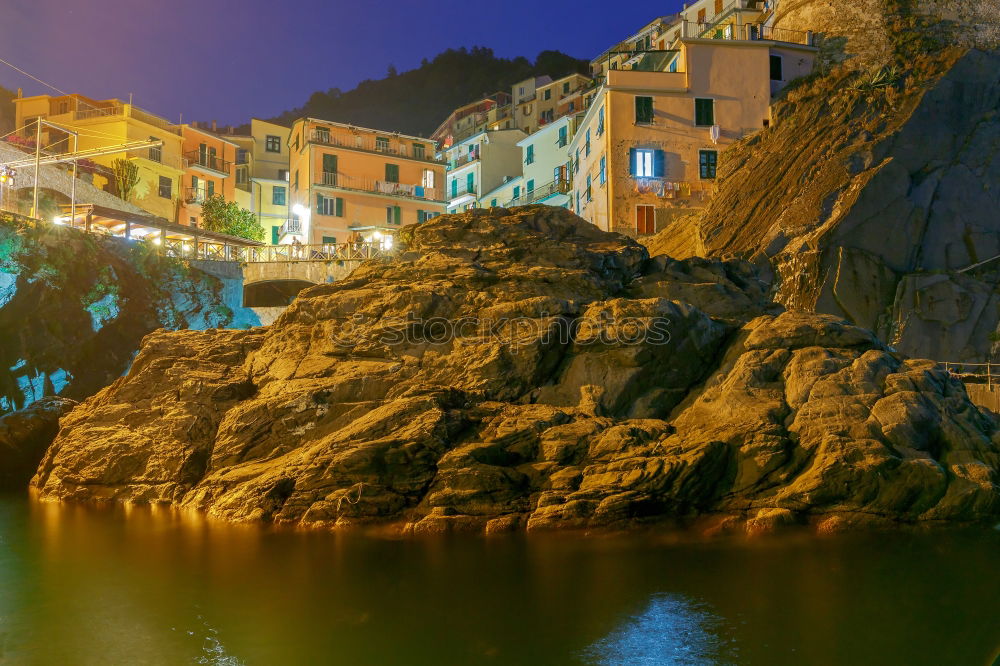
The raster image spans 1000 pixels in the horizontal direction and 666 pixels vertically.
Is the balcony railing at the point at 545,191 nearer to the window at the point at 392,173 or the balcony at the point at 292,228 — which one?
the window at the point at 392,173

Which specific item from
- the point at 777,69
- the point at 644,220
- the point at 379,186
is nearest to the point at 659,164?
the point at 644,220

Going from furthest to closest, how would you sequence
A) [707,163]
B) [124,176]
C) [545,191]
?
[545,191], [124,176], [707,163]

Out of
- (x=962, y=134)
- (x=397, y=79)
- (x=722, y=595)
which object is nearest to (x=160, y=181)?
(x=962, y=134)

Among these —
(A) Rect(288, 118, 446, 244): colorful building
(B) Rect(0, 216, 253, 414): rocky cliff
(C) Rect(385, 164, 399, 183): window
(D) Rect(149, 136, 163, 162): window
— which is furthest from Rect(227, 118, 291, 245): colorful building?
(B) Rect(0, 216, 253, 414): rocky cliff

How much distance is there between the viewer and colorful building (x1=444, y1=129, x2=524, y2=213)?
225ft

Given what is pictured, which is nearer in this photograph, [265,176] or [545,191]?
[545,191]

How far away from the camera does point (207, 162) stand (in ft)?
208

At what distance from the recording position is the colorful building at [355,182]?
5588cm

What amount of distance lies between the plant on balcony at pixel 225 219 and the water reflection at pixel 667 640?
48.8 m

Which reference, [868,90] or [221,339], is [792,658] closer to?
[221,339]

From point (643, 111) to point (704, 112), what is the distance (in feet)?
10.4

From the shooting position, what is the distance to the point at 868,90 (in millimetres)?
40781

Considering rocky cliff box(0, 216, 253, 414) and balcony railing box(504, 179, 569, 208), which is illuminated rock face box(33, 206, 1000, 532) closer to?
rocky cliff box(0, 216, 253, 414)

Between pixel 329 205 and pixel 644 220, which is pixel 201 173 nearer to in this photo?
pixel 329 205
